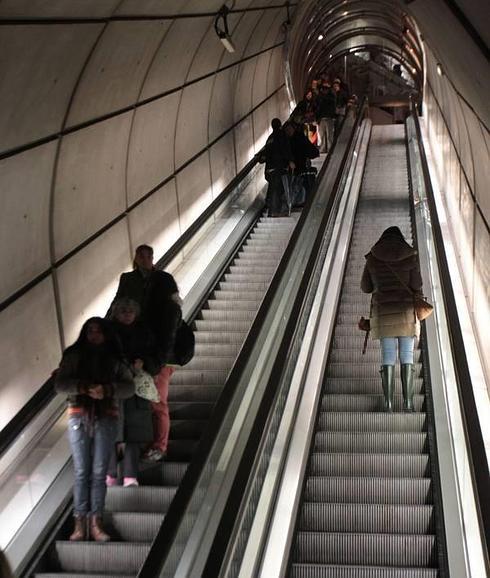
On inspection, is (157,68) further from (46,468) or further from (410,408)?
(46,468)

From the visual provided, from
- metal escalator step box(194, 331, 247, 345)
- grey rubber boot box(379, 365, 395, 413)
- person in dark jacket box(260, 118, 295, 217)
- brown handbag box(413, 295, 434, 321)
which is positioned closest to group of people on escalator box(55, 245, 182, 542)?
grey rubber boot box(379, 365, 395, 413)

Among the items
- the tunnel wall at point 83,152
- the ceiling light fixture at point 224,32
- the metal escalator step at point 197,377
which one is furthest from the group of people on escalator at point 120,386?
the ceiling light fixture at point 224,32

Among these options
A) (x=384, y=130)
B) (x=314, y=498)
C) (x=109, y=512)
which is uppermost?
(x=384, y=130)

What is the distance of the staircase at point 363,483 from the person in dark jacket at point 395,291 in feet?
1.50

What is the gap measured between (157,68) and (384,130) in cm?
1486

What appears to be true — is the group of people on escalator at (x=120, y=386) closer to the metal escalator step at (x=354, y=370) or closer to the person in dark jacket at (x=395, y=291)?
the person in dark jacket at (x=395, y=291)

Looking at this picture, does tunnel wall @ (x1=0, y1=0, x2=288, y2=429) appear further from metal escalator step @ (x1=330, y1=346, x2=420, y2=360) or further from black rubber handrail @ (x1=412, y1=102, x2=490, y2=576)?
black rubber handrail @ (x1=412, y1=102, x2=490, y2=576)

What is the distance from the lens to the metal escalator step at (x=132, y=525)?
17.4 ft

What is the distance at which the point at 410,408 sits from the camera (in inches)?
275

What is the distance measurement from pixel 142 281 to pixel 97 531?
1681mm

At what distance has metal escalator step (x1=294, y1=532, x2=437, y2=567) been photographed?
5.45m

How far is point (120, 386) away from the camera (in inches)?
197

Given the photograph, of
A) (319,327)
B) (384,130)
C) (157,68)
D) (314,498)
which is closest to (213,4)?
(157,68)

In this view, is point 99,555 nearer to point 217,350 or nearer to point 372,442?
point 372,442
